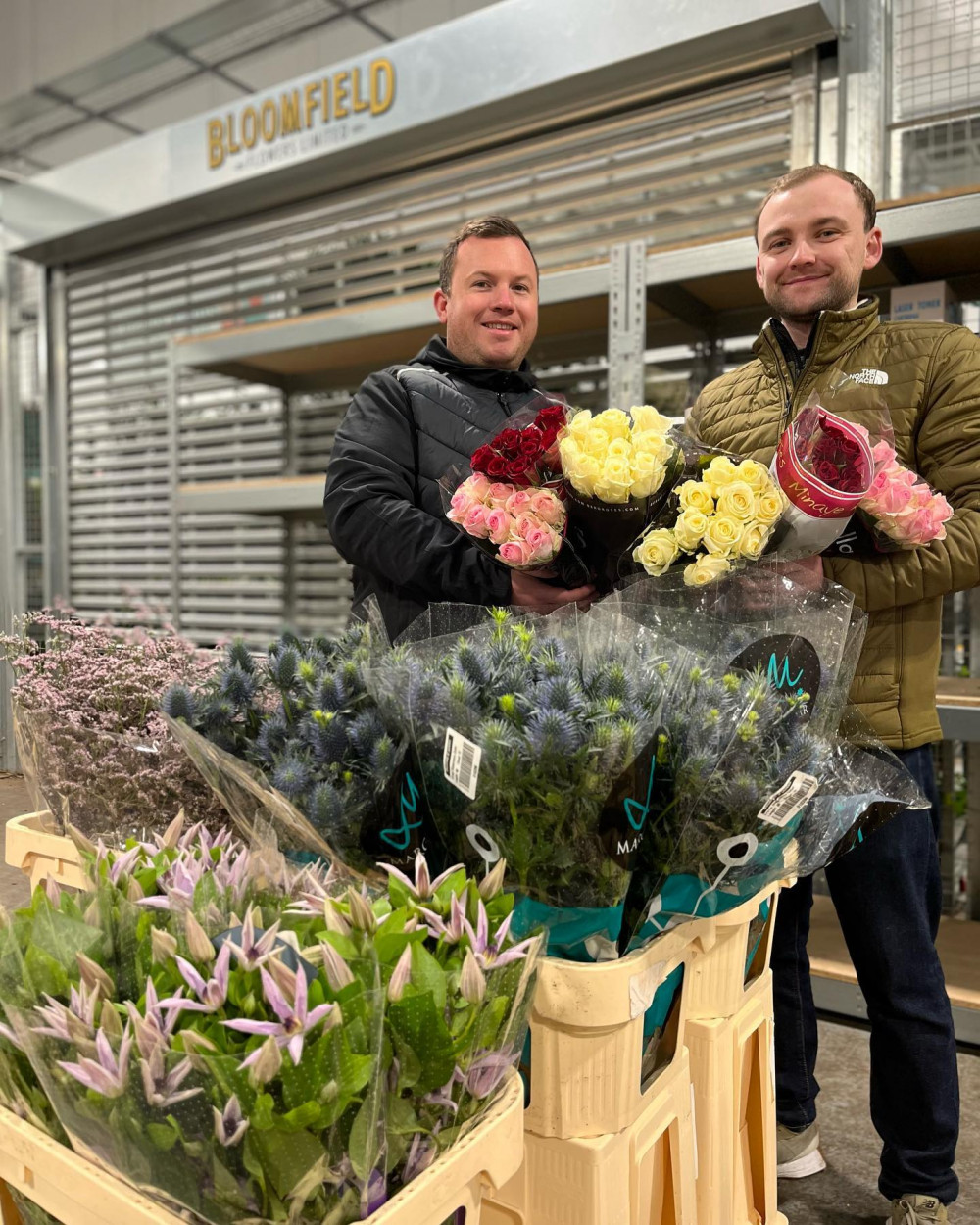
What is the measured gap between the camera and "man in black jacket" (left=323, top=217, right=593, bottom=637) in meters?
1.56

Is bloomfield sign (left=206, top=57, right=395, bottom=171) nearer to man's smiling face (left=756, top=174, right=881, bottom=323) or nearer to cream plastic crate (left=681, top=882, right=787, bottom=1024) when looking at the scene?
man's smiling face (left=756, top=174, right=881, bottom=323)

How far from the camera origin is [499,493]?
114 cm

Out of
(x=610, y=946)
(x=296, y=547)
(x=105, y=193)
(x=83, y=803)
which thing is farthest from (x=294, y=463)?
(x=610, y=946)

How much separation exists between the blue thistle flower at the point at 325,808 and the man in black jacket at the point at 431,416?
70 cm

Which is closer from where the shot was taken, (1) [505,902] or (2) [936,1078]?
(1) [505,902]

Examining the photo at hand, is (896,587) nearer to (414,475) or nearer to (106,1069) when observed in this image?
(414,475)

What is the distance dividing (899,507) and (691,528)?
0.31 metres

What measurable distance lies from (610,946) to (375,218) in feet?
11.8

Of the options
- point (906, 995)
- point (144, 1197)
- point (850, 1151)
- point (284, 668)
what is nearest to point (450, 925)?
point (144, 1197)

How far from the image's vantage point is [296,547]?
4.46m

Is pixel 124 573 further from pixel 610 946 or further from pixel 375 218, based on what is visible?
pixel 610 946

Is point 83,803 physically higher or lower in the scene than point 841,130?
lower

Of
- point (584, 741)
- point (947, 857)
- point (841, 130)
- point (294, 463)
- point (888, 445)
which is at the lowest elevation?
point (947, 857)

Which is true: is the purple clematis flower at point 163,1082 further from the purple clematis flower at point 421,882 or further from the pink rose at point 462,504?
the pink rose at point 462,504
